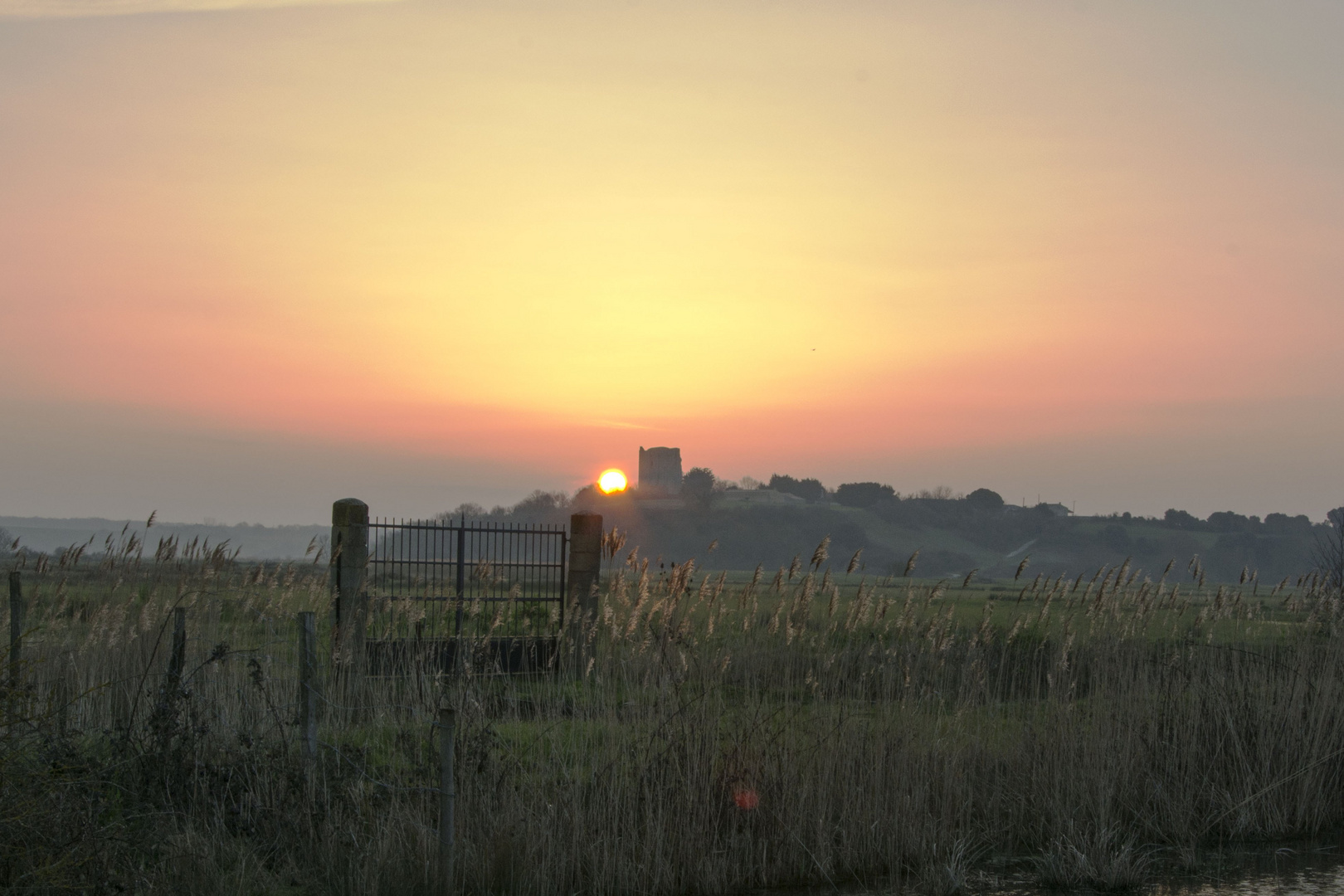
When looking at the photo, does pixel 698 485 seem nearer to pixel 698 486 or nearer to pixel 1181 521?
pixel 698 486

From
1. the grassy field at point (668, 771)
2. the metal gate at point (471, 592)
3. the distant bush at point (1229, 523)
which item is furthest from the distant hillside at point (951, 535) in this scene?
the grassy field at point (668, 771)

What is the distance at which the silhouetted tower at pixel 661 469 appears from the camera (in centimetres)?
16850

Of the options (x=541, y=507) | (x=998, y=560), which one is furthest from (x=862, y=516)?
(x=541, y=507)

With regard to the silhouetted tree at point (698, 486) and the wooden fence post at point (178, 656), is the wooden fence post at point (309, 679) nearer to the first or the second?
the wooden fence post at point (178, 656)

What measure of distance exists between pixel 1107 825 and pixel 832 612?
259 cm

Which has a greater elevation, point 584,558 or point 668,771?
point 584,558

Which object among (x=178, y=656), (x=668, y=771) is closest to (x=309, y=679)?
(x=178, y=656)

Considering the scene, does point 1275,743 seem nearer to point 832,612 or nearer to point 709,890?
point 832,612

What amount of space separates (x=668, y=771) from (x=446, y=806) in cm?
166

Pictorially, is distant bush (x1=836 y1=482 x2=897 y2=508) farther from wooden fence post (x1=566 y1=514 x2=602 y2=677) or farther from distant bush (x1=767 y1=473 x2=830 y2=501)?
wooden fence post (x1=566 y1=514 x2=602 y2=677)

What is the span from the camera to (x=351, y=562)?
13.0 metres

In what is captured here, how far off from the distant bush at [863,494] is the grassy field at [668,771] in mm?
158886

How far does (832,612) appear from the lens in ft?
30.2

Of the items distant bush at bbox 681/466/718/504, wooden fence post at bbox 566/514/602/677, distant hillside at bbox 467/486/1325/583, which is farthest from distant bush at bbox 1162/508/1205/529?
wooden fence post at bbox 566/514/602/677
